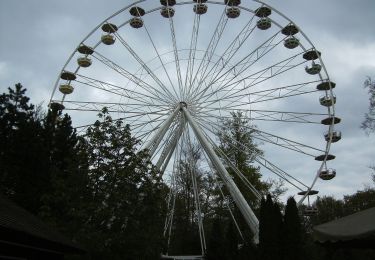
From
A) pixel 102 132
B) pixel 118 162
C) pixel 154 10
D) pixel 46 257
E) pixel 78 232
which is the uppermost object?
pixel 154 10

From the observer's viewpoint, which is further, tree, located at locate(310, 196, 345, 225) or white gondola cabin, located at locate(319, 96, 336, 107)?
tree, located at locate(310, 196, 345, 225)

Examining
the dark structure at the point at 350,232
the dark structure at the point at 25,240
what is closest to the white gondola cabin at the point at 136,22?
the dark structure at the point at 25,240

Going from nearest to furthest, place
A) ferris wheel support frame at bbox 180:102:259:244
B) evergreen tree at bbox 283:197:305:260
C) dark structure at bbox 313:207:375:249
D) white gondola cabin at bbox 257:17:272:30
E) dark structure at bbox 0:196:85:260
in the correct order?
dark structure at bbox 313:207:375:249, dark structure at bbox 0:196:85:260, evergreen tree at bbox 283:197:305:260, ferris wheel support frame at bbox 180:102:259:244, white gondola cabin at bbox 257:17:272:30

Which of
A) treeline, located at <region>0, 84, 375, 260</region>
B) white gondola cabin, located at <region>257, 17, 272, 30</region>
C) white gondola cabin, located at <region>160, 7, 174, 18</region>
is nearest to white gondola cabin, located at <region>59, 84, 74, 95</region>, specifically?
treeline, located at <region>0, 84, 375, 260</region>

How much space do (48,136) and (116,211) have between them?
10538 millimetres

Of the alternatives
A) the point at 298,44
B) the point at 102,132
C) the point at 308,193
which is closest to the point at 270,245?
the point at 308,193

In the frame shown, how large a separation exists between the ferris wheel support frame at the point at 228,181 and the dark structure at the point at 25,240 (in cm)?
851

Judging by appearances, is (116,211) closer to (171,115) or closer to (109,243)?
(109,243)

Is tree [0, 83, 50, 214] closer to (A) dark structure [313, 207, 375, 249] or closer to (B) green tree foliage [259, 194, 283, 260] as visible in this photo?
(B) green tree foliage [259, 194, 283, 260]

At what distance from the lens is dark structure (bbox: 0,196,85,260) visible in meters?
8.73

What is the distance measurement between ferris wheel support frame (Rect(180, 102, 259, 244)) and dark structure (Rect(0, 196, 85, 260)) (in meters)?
8.51

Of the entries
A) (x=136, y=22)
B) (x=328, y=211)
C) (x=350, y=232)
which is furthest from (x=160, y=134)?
(x=328, y=211)

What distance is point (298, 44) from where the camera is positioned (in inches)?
934

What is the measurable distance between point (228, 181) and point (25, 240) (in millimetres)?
11138
